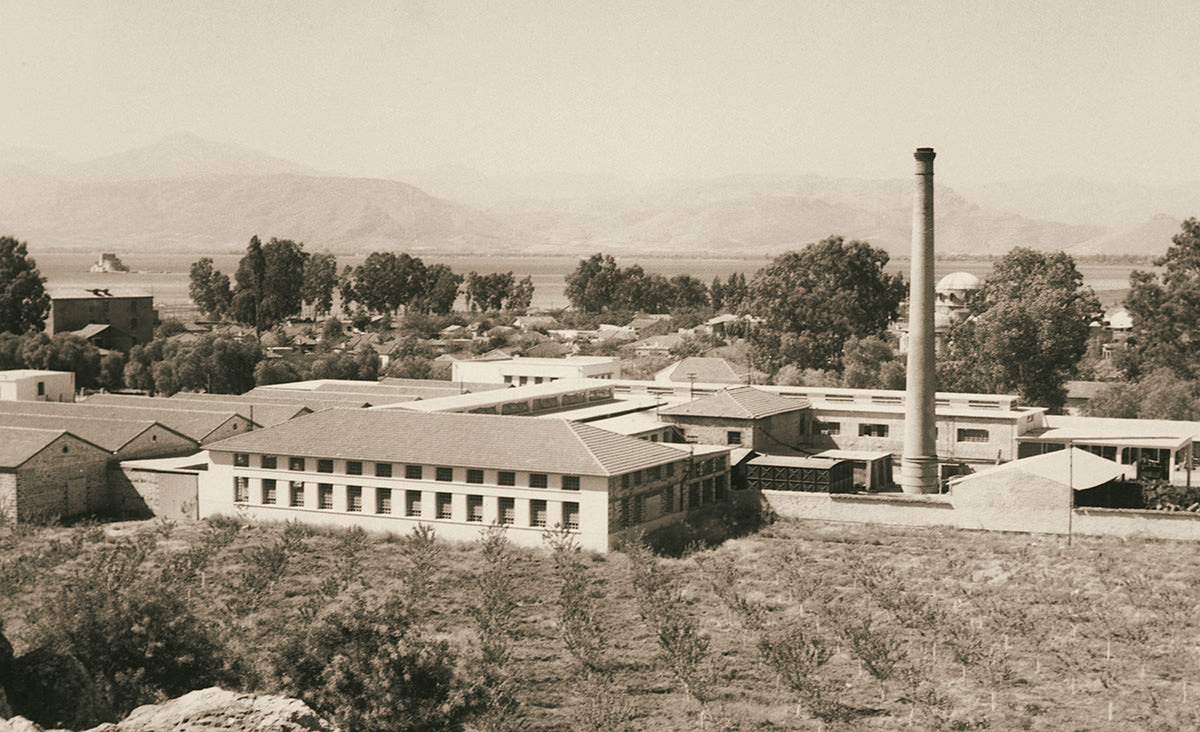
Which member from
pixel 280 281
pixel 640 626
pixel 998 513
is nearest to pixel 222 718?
pixel 640 626

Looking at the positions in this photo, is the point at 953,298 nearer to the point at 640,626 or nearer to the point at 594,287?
the point at 594,287

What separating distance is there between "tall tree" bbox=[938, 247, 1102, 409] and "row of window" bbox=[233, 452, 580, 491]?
32839 millimetres

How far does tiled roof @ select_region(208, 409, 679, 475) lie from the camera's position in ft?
134

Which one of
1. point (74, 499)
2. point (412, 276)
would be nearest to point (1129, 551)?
point (74, 499)

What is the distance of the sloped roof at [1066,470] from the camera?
41.8m

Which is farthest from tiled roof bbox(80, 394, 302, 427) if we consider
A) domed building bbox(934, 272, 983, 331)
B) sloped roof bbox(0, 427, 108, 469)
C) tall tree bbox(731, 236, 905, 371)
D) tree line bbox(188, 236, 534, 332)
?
domed building bbox(934, 272, 983, 331)

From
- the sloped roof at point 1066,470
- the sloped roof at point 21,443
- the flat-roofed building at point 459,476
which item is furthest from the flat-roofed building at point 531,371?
the sloped roof at point 1066,470

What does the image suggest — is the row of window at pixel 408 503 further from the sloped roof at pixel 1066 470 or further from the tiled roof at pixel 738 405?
the sloped roof at pixel 1066 470

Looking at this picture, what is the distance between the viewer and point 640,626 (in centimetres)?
3328

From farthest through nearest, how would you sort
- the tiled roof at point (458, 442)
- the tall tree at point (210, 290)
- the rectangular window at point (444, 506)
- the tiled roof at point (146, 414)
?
the tall tree at point (210, 290), the tiled roof at point (146, 414), the rectangular window at point (444, 506), the tiled roof at point (458, 442)

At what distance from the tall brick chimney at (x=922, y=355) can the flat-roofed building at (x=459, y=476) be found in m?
6.27

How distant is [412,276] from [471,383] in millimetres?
53799

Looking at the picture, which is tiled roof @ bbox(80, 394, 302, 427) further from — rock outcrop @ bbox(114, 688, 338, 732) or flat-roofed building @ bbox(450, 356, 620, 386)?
rock outcrop @ bbox(114, 688, 338, 732)

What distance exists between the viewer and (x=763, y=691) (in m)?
28.8
